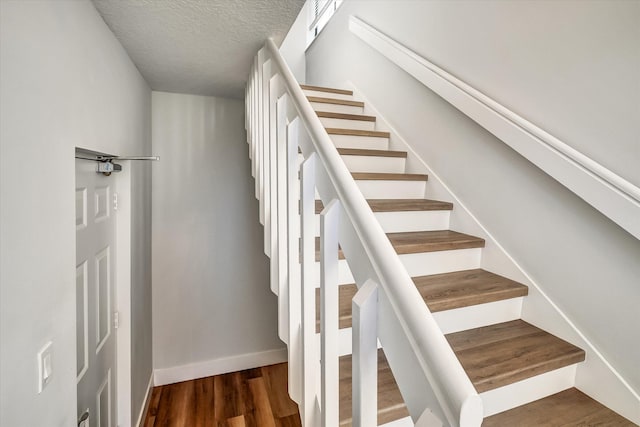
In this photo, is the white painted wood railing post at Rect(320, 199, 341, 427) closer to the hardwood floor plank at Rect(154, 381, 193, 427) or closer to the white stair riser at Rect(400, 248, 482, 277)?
the white stair riser at Rect(400, 248, 482, 277)

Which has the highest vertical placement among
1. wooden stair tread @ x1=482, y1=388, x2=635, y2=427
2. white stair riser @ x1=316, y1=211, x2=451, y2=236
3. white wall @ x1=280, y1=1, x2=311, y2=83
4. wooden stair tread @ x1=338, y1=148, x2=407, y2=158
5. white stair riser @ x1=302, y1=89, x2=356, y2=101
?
white wall @ x1=280, y1=1, x2=311, y2=83

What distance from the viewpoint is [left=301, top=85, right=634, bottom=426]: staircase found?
1.11 meters

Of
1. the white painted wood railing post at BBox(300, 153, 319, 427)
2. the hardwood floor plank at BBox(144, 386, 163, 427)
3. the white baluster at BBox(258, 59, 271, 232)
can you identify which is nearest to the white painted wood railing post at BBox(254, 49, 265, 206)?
the white baluster at BBox(258, 59, 271, 232)

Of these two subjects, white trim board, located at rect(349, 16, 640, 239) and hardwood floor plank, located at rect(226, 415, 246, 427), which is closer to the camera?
white trim board, located at rect(349, 16, 640, 239)

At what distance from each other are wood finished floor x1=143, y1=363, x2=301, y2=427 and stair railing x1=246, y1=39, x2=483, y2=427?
1.69 meters

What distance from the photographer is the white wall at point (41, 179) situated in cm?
78

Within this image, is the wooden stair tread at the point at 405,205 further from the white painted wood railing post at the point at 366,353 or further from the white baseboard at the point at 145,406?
the white baseboard at the point at 145,406

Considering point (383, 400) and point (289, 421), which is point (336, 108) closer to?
point (383, 400)

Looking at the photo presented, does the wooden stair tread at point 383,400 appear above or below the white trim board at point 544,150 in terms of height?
below

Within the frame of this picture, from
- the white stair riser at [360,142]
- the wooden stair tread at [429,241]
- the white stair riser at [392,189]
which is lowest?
the wooden stair tread at [429,241]

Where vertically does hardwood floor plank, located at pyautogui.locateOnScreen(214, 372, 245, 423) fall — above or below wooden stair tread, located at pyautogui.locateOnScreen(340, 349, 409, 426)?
below

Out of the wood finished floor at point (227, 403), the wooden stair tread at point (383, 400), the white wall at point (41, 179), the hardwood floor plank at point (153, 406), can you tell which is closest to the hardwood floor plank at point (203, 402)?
the wood finished floor at point (227, 403)

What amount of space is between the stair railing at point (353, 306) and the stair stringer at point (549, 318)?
1.11m

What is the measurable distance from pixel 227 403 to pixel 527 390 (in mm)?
2311
